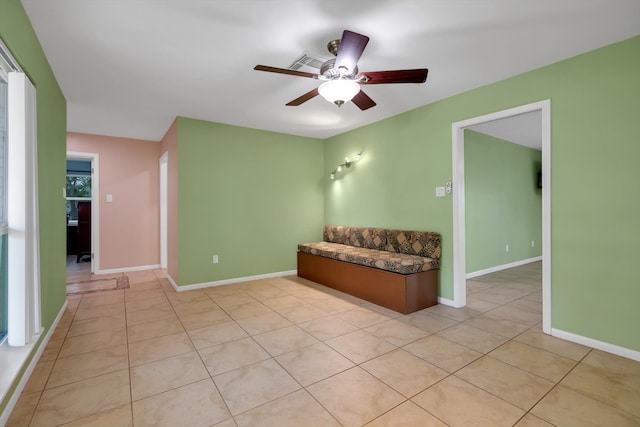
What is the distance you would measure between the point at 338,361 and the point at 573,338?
206 centimetres

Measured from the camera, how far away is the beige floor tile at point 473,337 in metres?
2.46

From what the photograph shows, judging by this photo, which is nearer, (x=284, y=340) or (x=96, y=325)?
(x=284, y=340)

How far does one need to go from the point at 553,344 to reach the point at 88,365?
3663 millimetres

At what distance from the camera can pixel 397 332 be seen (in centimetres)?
273

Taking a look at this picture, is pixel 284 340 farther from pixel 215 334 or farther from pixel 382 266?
pixel 382 266

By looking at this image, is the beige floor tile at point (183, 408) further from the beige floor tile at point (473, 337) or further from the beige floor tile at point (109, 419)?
the beige floor tile at point (473, 337)

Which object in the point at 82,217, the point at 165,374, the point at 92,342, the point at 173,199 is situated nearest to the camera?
the point at 165,374

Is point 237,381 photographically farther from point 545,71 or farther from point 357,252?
point 545,71

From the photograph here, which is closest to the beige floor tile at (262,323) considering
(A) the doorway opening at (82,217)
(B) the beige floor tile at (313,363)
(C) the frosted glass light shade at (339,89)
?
(B) the beige floor tile at (313,363)

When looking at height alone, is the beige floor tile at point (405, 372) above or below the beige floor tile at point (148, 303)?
below

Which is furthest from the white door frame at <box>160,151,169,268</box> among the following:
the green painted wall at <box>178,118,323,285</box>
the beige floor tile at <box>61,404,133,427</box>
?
the beige floor tile at <box>61,404,133,427</box>

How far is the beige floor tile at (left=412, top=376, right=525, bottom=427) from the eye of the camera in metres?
1.60

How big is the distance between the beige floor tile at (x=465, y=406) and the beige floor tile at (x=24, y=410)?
7.07 ft

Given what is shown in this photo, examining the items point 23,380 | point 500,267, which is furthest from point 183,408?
point 500,267
